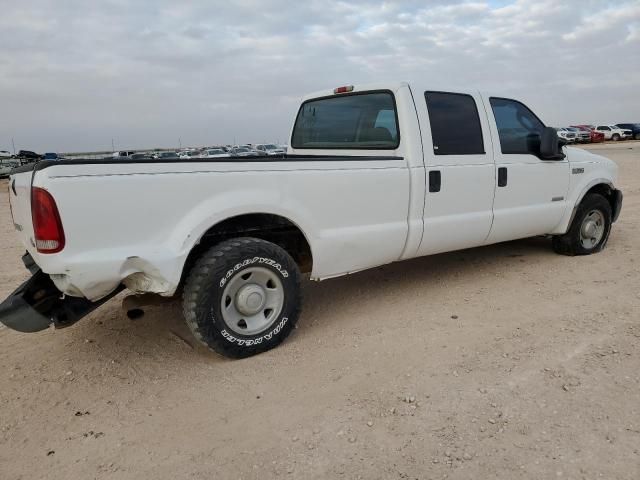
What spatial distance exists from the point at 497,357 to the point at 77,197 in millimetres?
2684

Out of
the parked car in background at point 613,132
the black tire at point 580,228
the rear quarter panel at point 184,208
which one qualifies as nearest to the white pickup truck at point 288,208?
the rear quarter panel at point 184,208

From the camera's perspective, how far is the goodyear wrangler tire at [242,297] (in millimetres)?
3062

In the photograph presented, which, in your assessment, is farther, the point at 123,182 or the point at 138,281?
the point at 138,281

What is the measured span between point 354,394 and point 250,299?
3.04 ft

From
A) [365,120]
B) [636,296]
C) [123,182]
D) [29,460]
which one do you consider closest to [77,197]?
[123,182]

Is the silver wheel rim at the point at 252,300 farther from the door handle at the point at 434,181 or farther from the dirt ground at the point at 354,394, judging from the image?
the door handle at the point at 434,181

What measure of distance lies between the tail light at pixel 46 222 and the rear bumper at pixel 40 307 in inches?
18.5

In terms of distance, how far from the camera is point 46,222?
2.60 metres

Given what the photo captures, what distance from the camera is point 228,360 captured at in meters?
3.33

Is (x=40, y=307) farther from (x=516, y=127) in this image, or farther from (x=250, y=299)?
(x=516, y=127)

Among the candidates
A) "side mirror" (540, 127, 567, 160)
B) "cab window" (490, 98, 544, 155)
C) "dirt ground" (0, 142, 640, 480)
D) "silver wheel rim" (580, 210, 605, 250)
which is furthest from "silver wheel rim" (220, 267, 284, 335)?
"silver wheel rim" (580, 210, 605, 250)

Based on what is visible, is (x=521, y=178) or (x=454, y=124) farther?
A: (x=521, y=178)

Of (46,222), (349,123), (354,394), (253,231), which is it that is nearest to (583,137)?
(349,123)

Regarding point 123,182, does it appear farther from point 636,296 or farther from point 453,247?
point 636,296
